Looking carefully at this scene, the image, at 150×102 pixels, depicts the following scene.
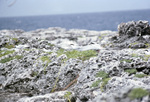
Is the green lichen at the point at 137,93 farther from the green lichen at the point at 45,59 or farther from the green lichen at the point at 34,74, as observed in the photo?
the green lichen at the point at 45,59

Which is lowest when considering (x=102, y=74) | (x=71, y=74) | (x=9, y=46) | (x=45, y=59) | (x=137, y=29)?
(x=71, y=74)

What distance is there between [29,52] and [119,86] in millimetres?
16306

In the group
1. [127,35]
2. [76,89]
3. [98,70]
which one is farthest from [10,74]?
[127,35]

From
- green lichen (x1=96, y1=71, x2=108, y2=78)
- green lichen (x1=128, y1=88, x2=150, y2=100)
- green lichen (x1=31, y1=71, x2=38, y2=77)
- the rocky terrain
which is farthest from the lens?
green lichen (x1=31, y1=71, x2=38, y2=77)

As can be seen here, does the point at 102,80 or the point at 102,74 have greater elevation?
the point at 102,74

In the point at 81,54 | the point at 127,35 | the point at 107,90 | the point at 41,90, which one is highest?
the point at 127,35

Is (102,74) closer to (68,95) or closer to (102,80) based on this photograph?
(102,80)

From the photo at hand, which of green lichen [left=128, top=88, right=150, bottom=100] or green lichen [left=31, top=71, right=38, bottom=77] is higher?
green lichen [left=128, top=88, right=150, bottom=100]

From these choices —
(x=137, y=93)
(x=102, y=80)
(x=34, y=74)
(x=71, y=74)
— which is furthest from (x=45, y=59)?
(x=137, y=93)

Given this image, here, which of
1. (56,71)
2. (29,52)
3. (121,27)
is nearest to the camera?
(56,71)

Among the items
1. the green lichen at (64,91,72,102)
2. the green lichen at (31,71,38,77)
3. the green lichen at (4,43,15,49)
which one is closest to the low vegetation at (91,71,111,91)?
the green lichen at (64,91,72,102)

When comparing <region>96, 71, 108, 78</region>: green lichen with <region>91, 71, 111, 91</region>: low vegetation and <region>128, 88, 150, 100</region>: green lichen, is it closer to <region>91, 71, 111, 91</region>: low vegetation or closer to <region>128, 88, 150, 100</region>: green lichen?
<region>91, 71, 111, 91</region>: low vegetation

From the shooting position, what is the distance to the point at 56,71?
17953 millimetres

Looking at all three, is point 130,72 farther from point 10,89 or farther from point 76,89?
point 10,89
